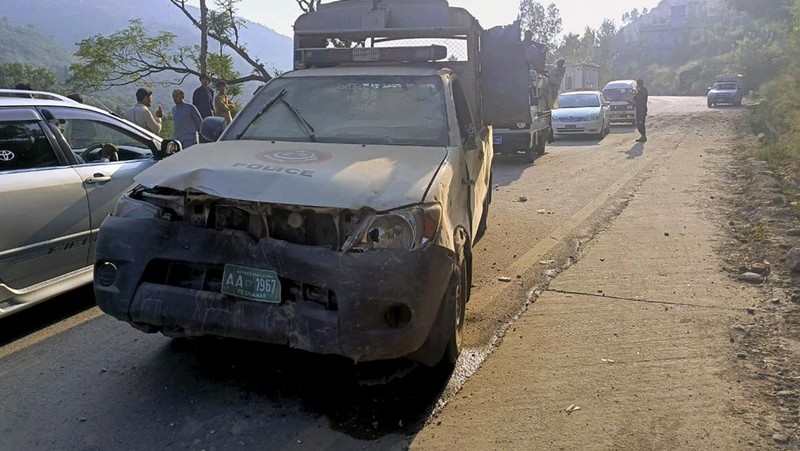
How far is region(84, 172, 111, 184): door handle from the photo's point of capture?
202 inches

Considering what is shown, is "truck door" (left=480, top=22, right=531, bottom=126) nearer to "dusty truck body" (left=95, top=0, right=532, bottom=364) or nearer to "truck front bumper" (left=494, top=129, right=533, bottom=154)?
"dusty truck body" (left=95, top=0, right=532, bottom=364)

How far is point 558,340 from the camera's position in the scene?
→ 4480 millimetres

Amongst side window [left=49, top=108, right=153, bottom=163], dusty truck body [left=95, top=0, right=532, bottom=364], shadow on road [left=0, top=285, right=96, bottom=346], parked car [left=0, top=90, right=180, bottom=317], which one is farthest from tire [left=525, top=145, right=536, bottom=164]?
shadow on road [left=0, top=285, right=96, bottom=346]

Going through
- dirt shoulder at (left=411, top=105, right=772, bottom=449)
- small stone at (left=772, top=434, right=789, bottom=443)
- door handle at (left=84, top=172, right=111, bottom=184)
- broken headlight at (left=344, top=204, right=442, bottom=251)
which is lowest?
small stone at (left=772, top=434, right=789, bottom=443)

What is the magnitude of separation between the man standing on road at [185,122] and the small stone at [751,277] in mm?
7356

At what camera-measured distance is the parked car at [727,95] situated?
38044 mm

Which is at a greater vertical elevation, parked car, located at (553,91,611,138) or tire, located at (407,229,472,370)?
parked car, located at (553,91,611,138)

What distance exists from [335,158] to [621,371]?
2.22m

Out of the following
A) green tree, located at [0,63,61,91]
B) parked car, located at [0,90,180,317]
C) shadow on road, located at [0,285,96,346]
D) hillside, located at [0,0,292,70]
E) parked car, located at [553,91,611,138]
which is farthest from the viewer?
hillside, located at [0,0,292,70]

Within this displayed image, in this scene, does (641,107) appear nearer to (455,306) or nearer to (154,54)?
(154,54)

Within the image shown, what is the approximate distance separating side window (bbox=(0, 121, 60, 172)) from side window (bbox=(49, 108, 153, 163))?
0.27 metres

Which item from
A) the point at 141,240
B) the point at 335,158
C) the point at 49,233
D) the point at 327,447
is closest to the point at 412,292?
the point at 327,447

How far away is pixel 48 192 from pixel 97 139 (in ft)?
4.33

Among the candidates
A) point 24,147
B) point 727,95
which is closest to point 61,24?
point 727,95
